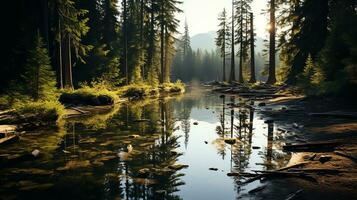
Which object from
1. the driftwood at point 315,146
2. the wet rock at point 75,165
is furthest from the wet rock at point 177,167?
the driftwood at point 315,146

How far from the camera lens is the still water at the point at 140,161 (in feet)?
21.9

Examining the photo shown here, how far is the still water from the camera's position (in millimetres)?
6688

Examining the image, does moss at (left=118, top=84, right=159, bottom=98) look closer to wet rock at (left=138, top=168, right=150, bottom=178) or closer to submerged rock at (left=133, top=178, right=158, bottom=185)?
wet rock at (left=138, top=168, right=150, bottom=178)

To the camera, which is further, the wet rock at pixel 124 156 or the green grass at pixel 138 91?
the green grass at pixel 138 91

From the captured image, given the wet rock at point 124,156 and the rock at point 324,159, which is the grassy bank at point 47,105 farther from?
the rock at point 324,159

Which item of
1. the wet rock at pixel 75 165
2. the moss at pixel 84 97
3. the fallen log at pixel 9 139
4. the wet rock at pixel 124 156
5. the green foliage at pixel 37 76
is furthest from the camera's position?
the moss at pixel 84 97

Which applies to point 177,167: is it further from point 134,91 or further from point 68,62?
point 134,91

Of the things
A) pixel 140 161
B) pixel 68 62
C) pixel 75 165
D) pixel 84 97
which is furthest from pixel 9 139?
pixel 68 62

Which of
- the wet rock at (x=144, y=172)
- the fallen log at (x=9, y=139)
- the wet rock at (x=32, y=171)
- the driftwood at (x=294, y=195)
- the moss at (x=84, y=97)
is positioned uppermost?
the moss at (x=84, y=97)

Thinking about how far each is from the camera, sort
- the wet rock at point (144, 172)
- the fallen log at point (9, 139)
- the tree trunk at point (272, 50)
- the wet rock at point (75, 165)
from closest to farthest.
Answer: the wet rock at point (144, 172) < the wet rock at point (75, 165) < the fallen log at point (9, 139) < the tree trunk at point (272, 50)

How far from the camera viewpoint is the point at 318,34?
2603cm

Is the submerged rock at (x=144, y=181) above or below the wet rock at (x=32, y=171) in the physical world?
below

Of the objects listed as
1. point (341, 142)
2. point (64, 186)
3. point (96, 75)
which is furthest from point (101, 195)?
point (96, 75)

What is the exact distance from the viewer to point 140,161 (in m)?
8.83
